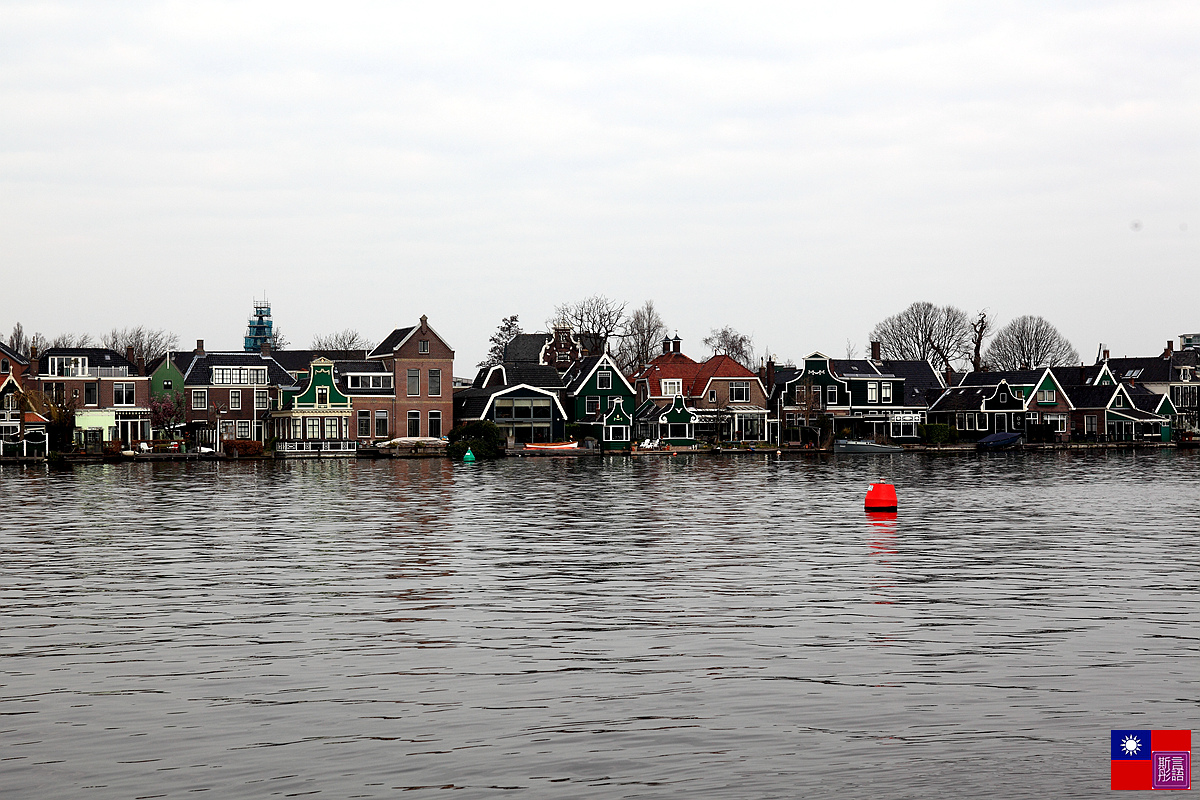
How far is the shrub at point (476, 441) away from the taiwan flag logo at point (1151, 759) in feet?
296

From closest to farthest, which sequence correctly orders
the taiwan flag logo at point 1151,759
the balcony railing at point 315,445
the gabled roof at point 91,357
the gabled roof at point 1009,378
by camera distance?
the taiwan flag logo at point 1151,759 → the balcony railing at point 315,445 → the gabled roof at point 91,357 → the gabled roof at point 1009,378

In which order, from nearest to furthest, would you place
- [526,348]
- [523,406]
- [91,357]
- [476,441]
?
[476,441]
[91,357]
[523,406]
[526,348]

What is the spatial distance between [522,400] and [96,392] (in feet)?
115

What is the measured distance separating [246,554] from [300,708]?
18.4 metres

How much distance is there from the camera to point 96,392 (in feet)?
358

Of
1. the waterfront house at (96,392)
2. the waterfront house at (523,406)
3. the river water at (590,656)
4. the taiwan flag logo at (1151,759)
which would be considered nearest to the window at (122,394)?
the waterfront house at (96,392)

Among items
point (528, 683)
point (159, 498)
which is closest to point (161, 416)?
point (159, 498)

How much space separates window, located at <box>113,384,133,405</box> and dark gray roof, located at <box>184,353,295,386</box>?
4.51m

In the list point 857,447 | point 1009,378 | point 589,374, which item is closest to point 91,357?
point 589,374

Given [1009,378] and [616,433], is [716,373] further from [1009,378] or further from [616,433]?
[1009,378]

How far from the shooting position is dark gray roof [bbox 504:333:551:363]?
139000 mm

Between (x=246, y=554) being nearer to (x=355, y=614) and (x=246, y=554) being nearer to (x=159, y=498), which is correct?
(x=355, y=614)

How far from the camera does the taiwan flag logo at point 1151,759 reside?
11844 millimetres

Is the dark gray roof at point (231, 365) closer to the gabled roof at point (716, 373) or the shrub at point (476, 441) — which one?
the shrub at point (476, 441)
